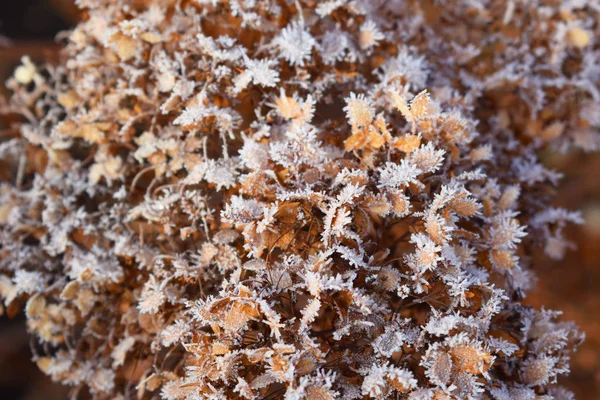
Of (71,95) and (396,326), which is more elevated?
(396,326)

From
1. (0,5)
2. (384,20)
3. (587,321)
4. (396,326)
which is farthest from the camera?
(0,5)

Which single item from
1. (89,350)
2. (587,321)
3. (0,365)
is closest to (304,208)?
(89,350)

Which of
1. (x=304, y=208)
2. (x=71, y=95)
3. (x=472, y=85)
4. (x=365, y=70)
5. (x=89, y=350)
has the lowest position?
(x=89, y=350)

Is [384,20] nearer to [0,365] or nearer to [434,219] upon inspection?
[434,219]

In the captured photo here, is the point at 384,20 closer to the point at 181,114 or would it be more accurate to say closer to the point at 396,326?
the point at 181,114

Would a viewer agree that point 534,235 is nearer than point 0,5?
Yes

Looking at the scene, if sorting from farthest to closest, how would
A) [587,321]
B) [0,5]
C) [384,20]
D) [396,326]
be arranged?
[0,5] < [587,321] < [384,20] < [396,326]
